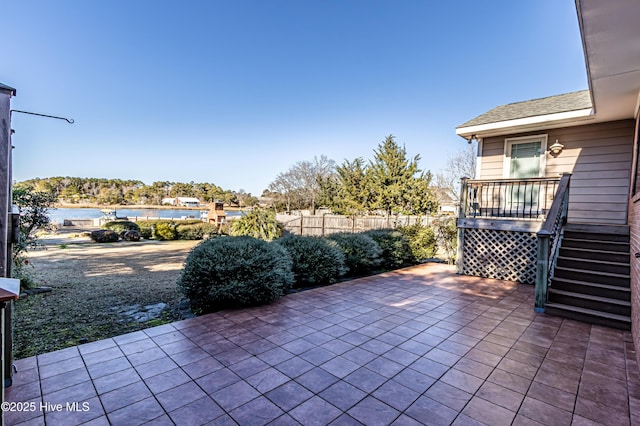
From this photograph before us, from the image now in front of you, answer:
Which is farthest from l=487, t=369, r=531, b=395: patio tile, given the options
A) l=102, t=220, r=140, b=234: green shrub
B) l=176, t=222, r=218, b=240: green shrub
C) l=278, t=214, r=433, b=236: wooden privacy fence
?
l=102, t=220, r=140, b=234: green shrub

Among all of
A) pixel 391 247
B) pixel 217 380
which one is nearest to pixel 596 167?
pixel 391 247

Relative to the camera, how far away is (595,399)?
7.55ft

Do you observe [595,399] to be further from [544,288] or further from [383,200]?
[383,200]

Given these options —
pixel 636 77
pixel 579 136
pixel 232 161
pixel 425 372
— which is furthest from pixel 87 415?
pixel 232 161

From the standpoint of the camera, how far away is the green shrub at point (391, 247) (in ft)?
25.7

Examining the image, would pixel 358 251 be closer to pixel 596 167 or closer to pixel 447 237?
pixel 447 237

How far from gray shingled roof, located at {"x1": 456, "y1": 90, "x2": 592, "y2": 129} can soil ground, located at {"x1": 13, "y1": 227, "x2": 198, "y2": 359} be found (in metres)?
8.11

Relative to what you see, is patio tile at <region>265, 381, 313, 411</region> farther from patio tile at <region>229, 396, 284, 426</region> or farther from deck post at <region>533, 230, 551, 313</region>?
deck post at <region>533, 230, 551, 313</region>

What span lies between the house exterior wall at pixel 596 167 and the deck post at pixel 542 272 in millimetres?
3297

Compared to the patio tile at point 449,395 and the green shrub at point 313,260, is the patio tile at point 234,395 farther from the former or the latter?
the green shrub at point 313,260

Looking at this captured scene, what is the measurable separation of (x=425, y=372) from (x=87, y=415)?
2653mm

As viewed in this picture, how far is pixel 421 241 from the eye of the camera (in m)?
8.89

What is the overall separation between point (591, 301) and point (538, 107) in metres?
5.03

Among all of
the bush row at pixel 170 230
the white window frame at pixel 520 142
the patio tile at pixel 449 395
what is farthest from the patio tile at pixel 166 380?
the bush row at pixel 170 230
